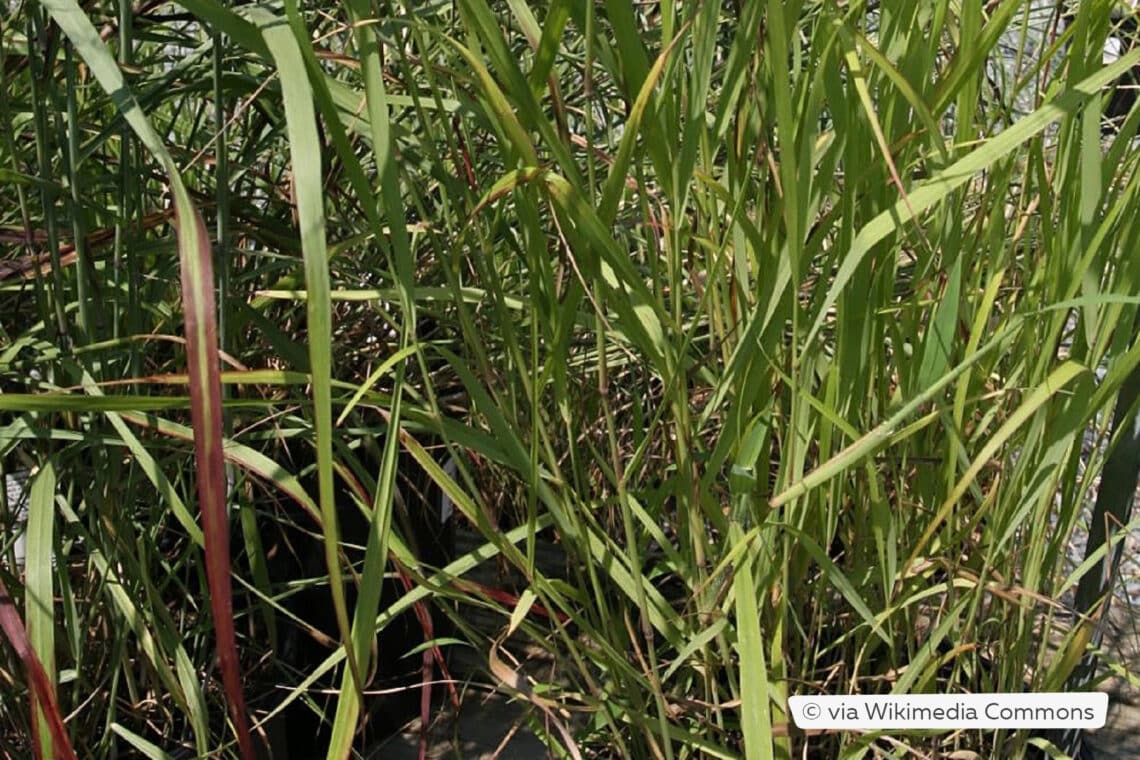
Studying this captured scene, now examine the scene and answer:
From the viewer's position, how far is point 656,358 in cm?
59

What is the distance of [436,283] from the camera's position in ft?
3.28

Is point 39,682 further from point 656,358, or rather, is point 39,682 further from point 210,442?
point 656,358

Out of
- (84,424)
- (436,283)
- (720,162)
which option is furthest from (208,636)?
(720,162)

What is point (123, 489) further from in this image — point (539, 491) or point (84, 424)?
point (539, 491)

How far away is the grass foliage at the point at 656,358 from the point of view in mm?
516

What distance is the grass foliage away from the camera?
0.52 meters

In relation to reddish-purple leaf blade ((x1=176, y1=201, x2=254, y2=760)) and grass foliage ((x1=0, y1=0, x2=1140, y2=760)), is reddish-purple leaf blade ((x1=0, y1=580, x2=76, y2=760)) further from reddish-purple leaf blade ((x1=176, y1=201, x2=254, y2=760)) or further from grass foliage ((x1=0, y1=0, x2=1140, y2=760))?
reddish-purple leaf blade ((x1=176, y1=201, x2=254, y2=760))
